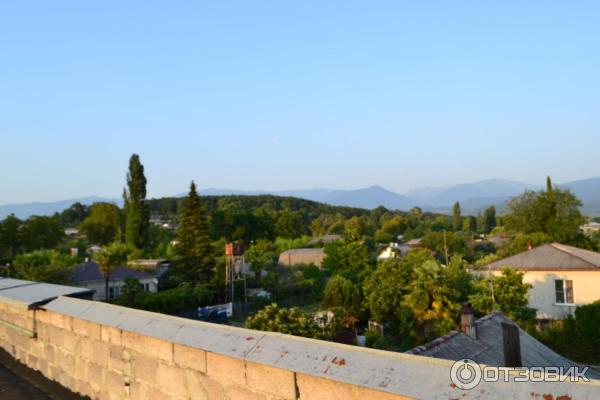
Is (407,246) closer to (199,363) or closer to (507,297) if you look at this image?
(507,297)

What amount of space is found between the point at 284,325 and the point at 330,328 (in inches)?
158

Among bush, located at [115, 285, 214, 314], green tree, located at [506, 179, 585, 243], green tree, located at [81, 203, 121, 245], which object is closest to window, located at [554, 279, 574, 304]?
bush, located at [115, 285, 214, 314]

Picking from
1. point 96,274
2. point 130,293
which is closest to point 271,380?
point 130,293

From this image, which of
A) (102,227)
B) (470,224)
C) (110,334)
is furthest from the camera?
(470,224)

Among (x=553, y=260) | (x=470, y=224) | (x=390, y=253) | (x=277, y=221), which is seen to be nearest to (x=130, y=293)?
(x=553, y=260)

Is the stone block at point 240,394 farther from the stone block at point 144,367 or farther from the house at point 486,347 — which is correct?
the house at point 486,347

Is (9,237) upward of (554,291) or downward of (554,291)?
upward

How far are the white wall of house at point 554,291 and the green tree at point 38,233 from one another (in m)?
44.4

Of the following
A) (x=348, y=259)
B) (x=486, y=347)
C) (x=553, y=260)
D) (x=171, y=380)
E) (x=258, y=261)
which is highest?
(x=171, y=380)

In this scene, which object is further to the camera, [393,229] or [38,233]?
[393,229]

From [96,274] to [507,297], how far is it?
89.4ft

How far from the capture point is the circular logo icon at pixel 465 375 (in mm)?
1463

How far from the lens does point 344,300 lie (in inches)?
949

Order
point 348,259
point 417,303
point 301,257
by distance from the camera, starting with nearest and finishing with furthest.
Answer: point 417,303 < point 348,259 < point 301,257
